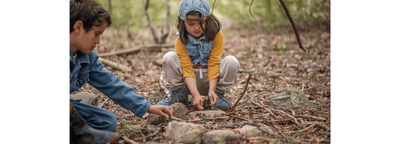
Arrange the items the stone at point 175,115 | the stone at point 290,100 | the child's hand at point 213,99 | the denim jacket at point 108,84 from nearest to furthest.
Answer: the denim jacket at point 108,84
the stone at point 175,115
the child's hand at point 213,99
the stone at point 290,100

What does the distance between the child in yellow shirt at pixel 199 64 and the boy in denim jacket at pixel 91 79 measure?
574 millimetres

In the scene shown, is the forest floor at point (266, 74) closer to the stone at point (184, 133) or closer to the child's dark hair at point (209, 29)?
the stone at point (184, 133)

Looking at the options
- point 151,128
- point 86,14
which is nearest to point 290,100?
point 151,128

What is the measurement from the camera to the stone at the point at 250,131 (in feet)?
6.41

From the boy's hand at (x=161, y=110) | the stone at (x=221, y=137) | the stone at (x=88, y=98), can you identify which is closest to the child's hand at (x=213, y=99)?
the boy's hand at (x=161, y=110)

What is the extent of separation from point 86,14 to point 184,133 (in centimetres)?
97

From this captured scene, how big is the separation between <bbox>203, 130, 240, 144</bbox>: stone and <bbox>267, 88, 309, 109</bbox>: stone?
104 cm

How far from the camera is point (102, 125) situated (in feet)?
6.98

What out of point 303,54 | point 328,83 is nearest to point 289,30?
point 303,54

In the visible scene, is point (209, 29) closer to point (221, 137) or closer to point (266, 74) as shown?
point (221, 137)

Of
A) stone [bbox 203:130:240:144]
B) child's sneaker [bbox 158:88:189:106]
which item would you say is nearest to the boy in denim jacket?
stone [bbox 203:130:240:144]

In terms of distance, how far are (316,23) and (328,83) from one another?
8.53 feet

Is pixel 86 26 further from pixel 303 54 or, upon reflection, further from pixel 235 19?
pixel 235 19

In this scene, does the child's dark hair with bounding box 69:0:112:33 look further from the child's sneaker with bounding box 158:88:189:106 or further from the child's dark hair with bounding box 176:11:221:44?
the child's sneaker with bounding box 158:88:189:106
